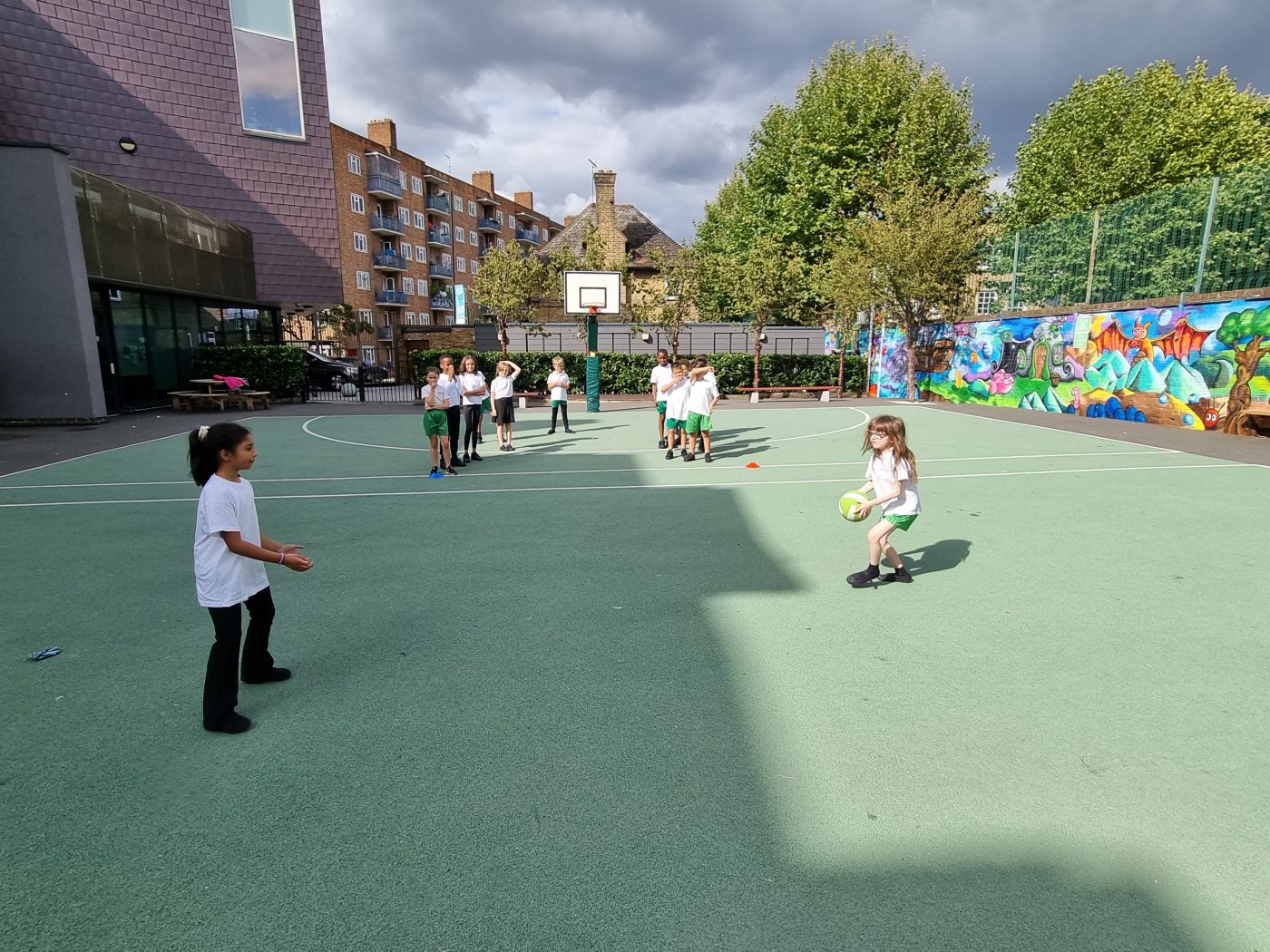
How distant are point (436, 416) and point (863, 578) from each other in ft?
23.5

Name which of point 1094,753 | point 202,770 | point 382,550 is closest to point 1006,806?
point 1094,753

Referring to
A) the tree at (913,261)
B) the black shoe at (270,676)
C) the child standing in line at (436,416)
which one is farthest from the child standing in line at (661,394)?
the tree at (913,261)

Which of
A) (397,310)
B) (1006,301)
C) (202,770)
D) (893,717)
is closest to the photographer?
(202,770)

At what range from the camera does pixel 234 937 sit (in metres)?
2.36

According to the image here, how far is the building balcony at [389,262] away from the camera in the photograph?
54.6 metres

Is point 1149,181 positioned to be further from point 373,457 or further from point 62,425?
point 62,425

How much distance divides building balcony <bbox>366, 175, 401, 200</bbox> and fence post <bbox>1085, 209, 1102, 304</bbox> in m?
49.7

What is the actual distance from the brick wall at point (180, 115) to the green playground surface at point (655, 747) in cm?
2225

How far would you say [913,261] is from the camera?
2183 centimetres

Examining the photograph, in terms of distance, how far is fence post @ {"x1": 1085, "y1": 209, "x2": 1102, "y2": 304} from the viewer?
17.7 m

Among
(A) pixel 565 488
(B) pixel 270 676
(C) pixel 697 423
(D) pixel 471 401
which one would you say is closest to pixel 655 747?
(B) pixel 270 676

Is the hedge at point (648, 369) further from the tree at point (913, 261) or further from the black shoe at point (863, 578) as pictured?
the black shoe at point (863, 578)

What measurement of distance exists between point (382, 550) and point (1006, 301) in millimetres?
21339

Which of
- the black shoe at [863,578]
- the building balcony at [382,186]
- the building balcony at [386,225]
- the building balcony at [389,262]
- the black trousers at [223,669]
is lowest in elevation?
the black shoe at [863,578]
